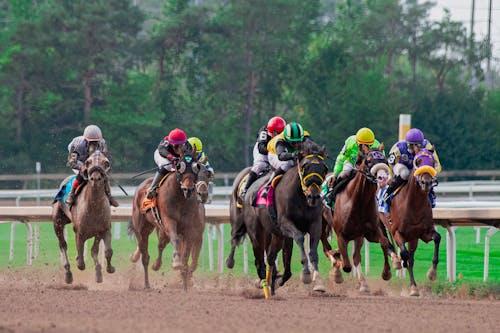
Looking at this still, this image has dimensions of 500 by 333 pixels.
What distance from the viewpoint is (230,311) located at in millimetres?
10266

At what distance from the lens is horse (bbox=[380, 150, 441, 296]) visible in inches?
503

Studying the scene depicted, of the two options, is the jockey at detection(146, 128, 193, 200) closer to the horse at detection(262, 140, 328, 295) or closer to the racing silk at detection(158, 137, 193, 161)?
the racing silk at detection(158, 137, 193, 161)

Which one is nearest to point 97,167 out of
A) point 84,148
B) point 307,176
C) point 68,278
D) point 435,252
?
point 84,148

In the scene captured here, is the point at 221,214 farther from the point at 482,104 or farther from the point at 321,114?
the point at 482,104

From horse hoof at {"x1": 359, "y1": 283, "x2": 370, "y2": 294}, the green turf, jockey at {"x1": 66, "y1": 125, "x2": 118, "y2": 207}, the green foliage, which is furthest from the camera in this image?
the green foliage

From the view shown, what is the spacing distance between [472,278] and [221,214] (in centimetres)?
311

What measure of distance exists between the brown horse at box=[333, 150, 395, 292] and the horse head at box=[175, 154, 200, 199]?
5.08ft

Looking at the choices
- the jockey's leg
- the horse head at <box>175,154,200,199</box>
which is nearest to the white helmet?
the jockey's leg

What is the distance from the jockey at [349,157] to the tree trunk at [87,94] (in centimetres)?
2360

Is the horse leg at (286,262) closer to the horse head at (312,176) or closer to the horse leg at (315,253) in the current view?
the horse leg at (315,253)

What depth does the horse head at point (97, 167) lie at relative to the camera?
1326cm

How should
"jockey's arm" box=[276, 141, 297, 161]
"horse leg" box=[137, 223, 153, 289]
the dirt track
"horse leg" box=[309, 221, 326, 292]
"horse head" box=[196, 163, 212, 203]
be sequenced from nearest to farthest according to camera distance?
the dirt track
"horse leg" box=[309, 221, 326, 292]
"jockey's arm" box=[276, 141, 297, 161]
"horse head" box=[196, 163, 212, 203]
"horse leg" box=[137, 223, 153, 289]

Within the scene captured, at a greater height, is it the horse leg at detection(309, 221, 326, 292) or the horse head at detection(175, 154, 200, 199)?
the horse head at detection(175, 154, 200, 199)

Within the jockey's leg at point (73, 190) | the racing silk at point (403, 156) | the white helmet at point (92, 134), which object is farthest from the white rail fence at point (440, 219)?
the white helmet at point (92, 134)
